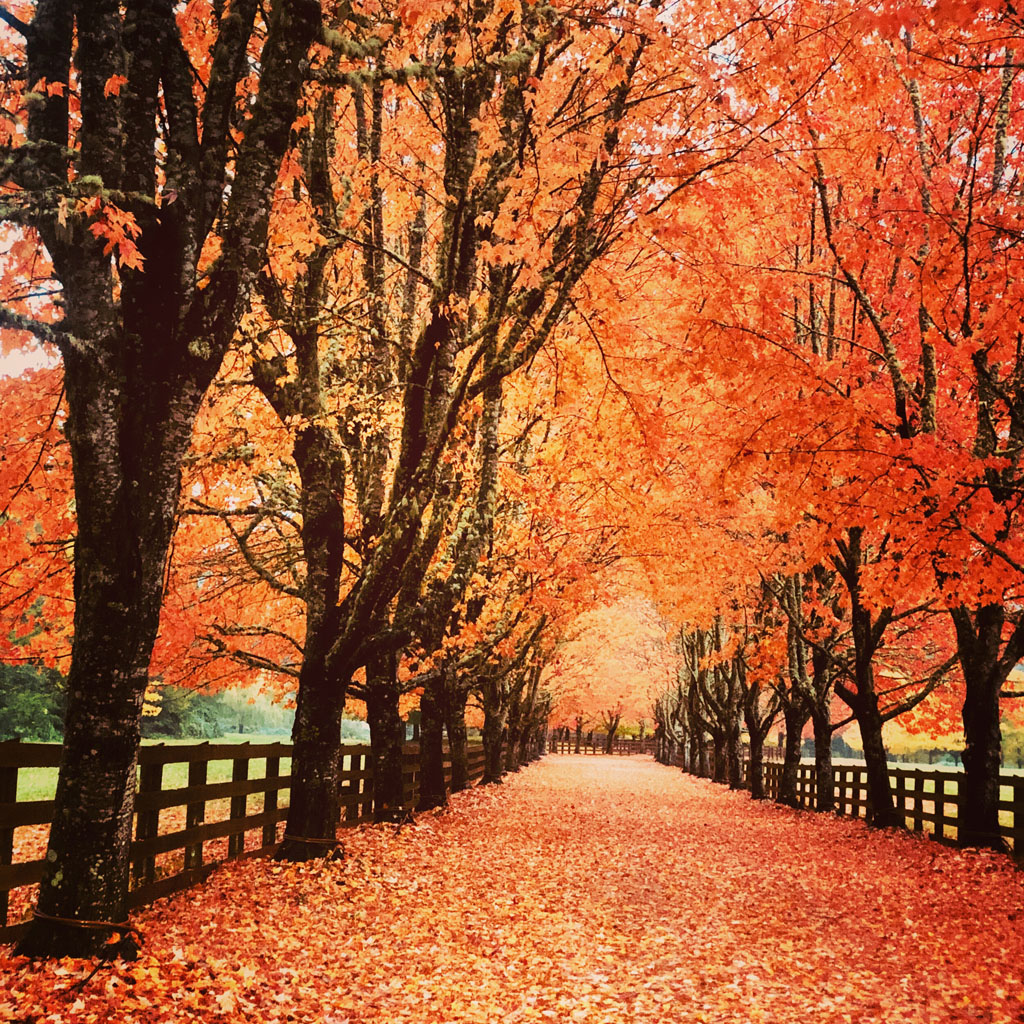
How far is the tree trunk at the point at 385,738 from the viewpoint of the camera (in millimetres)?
11766

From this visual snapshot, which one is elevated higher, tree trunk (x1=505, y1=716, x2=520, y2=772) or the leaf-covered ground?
the leaf-covered ground

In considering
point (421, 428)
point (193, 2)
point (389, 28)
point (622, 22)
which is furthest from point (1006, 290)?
point (193, 2)

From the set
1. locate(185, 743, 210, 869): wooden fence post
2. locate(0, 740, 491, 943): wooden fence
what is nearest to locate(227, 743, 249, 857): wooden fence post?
locate(0, 740, 491, 943): wooden fence

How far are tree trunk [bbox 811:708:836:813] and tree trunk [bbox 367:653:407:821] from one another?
379 inches

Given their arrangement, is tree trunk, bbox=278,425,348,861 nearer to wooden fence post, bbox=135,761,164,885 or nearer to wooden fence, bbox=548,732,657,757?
wooden fence post, bbox=135,761,164,885

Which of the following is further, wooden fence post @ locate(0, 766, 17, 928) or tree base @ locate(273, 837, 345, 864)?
tree base @ locate(273, 837, 345, 864)

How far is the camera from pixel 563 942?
652cm

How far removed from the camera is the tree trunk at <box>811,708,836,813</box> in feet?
57.1

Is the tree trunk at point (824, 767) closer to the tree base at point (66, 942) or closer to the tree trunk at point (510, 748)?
the tree trunk at point (510, 748)

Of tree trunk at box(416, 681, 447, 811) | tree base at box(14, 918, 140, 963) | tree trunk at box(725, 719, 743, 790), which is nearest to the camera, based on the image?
tree base at box(14, 918, 140, 963)

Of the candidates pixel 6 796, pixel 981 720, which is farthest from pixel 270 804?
pixel 981 720

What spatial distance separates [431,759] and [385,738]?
321 cm

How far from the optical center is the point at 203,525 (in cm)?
1327

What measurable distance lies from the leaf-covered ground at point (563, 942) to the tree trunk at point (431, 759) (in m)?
3.58
